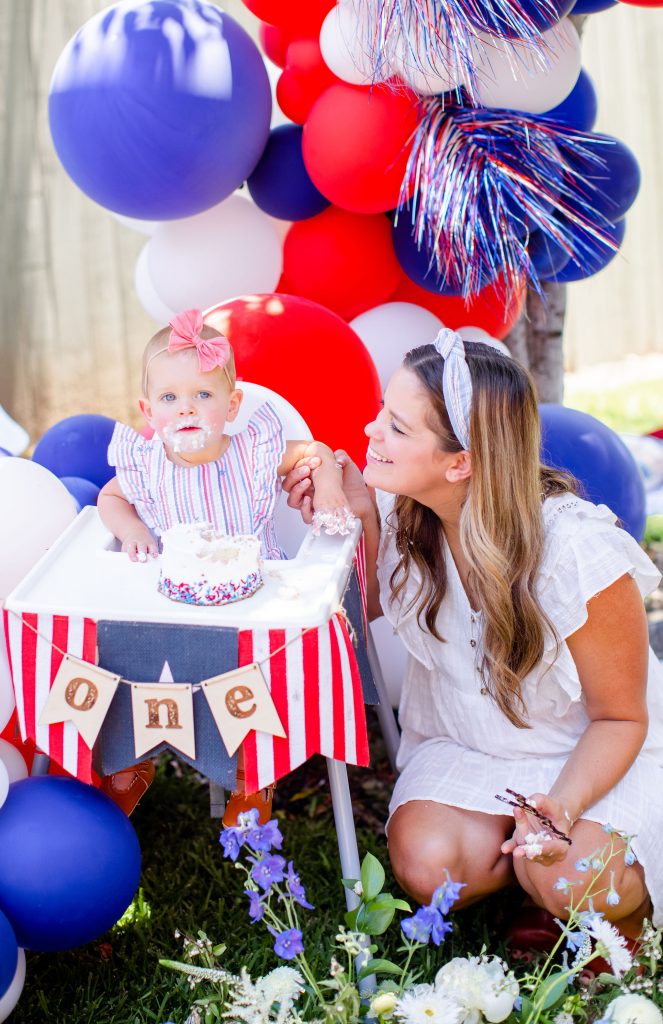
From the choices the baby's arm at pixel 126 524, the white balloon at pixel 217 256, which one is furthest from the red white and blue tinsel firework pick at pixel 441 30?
the baby's arm at pixel 126 524

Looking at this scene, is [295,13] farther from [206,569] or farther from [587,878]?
[587,878]

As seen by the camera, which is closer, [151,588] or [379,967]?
[379,967]

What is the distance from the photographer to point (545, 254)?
2547 mm

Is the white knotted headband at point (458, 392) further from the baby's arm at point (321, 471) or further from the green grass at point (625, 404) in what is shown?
the green grass at point (625, 404)

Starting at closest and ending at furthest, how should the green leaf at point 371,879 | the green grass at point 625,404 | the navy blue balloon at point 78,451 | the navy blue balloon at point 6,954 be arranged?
the green leaf at point 371,879
the navy blue balloon at point 6,954
the navy blue balloon at point 78,451
the green grass at point 625,404

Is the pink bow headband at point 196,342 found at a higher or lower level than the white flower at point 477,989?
higher

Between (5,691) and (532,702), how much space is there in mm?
927

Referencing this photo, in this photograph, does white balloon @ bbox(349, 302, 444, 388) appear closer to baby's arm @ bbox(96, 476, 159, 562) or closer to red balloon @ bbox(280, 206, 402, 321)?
red balloon @ bbox(280, 206, 402, 321)

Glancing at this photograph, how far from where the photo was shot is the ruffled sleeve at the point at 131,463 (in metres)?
1.95

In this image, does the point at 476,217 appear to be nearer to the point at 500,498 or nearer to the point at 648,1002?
the point at 500,498

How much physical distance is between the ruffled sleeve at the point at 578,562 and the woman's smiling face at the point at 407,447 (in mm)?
224

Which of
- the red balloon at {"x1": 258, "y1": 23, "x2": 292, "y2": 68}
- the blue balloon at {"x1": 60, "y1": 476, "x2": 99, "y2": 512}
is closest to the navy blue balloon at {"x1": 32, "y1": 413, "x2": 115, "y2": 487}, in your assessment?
the blue balloon at {"x1": 60, "y1": 476, "x2": 99, "y2": 512}

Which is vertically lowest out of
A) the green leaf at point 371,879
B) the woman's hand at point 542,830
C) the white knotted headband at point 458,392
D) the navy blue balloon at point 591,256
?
the woman's hand at point 542,830

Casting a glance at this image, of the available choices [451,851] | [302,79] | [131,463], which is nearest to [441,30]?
[302,79]
